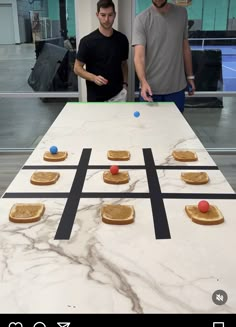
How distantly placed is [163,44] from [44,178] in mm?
1569

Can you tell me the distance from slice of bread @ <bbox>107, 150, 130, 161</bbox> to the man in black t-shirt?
106 cm

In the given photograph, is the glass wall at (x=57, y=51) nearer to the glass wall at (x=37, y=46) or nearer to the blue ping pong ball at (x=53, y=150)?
the glass wall at (x=37, y=46)

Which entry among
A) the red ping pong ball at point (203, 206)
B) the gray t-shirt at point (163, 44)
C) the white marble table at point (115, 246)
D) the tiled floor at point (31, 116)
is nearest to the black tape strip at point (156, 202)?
the white marble table at point (115, 246)

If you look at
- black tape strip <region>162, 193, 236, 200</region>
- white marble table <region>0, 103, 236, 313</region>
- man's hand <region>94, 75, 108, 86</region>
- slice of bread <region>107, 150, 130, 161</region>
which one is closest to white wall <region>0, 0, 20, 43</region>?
man's hand <region>94, 75, 108, 86</region>

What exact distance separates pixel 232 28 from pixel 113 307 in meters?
3.50

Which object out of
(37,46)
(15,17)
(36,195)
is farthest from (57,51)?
(36,195)

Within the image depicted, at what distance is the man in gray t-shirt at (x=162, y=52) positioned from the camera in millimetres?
2455

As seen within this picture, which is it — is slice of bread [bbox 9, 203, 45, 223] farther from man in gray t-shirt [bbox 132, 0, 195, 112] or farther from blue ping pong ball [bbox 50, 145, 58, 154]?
man in gray t-shirt [bbox 132, 0, 195, 112]

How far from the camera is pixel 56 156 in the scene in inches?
60.7

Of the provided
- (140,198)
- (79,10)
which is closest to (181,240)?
(140,198)

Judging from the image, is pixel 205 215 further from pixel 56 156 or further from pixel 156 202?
pixel 56 156

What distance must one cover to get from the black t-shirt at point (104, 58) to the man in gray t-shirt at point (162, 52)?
22cm

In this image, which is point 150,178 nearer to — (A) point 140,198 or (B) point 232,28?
(A) point 140,198

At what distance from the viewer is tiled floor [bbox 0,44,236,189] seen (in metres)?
3.98
